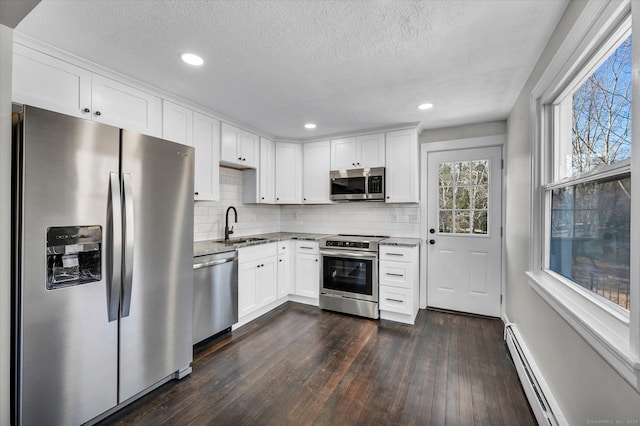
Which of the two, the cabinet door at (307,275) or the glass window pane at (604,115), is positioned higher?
the glass window pane at (604,115)

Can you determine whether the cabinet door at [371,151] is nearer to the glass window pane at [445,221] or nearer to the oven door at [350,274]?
the glass window pane at [445,221]

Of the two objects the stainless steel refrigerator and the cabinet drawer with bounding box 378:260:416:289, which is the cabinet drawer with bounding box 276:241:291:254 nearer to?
the cabinet drawer with bounding box 378:260:416:289

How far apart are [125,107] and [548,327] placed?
11.3ft

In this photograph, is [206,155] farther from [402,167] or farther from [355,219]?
[402,167]

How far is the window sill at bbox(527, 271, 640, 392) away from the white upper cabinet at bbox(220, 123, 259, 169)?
3.15 metres

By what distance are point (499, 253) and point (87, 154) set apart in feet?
13.0

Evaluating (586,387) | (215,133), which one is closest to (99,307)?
(215,133)

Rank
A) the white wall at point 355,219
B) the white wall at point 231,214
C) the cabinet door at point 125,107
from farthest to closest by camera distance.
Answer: the white wall at point 355,219 → the white wall at point 231,214 → the cabinet door at point 125,107

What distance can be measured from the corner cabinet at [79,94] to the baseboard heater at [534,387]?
135 inches

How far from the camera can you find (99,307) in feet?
5.49

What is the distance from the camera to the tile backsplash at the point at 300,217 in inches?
137

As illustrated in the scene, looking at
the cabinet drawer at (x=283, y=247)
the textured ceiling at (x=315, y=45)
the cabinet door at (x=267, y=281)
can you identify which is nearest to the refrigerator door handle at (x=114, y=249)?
the textured ceiling at (x=315, y=45)

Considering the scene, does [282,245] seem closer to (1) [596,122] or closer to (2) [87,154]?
(2) [87,154]

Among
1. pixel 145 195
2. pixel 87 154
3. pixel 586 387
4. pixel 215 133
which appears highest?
pixel 215 133
